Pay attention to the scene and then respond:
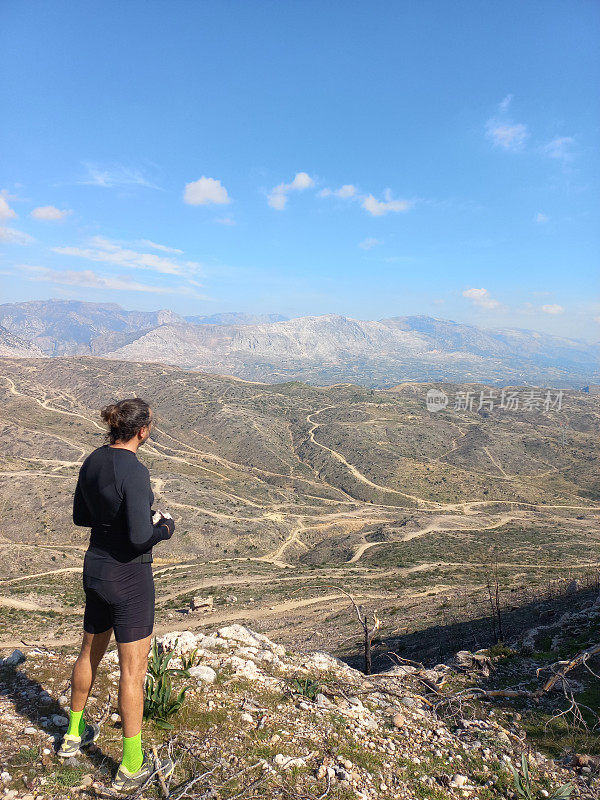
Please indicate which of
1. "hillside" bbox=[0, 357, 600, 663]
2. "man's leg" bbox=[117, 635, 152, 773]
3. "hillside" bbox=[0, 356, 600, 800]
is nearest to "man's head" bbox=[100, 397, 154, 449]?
"man's leg" bbox=[117, 635, 152, 773]

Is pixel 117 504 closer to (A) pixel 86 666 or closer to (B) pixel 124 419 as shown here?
(B) pixel 124 419

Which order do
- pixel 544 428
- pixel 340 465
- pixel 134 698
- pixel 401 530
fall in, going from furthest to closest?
pixel 544 428
pixel 340 465
pixel 401 530
pixel 134 698

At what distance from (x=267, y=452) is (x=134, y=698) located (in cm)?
9107

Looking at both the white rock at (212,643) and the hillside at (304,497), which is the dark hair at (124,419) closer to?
the white rock at (212,643)

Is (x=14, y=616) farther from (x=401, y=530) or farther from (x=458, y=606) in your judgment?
(x=401, y=530)

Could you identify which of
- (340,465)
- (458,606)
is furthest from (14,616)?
(340,465)

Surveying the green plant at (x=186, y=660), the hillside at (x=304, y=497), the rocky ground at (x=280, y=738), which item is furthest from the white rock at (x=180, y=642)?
the hillside at (x=304, y=497)

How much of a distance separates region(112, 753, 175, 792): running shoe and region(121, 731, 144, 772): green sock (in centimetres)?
3

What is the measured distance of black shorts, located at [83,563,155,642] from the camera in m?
3.31

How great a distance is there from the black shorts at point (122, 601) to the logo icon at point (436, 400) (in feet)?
468

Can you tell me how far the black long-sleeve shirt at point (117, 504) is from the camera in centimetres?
326

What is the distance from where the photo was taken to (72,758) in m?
3.39

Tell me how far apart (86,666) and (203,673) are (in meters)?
2.12

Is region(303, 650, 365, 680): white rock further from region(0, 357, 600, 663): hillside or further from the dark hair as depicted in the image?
region(0, 357, 600, 663): hillside
